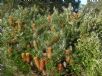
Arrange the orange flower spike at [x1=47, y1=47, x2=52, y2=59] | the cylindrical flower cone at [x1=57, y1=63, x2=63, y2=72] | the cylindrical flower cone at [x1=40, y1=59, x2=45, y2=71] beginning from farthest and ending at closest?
1. the cylindrical flower cone at [x1=40, y1=59, x2=45, y2=71]
2. the orange flower spike at [x1=47, y1=47, x2=52, y2=59]
3. the cylindrical flower cone at [x1=57, y1=63, x2=63, y2=72]

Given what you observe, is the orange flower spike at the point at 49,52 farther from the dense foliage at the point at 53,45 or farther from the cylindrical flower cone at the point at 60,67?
the cylindrical flower cone at the point at 60,67

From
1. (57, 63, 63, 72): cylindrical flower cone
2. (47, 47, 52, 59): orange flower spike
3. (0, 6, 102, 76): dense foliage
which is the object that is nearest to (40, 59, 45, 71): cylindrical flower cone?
(0, 6, 102, 76): dense foliage

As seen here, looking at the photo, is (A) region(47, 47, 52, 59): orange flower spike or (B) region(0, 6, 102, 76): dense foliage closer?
(B) region(0, 6, 102, 76): dense foliage

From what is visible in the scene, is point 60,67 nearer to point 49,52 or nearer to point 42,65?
point 49,52

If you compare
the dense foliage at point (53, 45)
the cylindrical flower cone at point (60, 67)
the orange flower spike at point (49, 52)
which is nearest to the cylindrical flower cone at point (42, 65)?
the dense foliage at point (53, 45)

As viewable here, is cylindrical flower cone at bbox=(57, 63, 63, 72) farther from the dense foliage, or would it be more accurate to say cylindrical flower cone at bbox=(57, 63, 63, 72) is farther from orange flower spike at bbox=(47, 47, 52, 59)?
orange flower spike at bbox=(47, 47, 52, 59)

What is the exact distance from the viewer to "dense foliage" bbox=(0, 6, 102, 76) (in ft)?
29.0

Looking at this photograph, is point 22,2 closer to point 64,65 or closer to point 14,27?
point 14,27

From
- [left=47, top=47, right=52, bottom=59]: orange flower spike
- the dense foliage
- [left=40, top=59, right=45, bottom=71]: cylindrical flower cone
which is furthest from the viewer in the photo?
[left=40, top=59, right=45, bottom=71]: cylindrical flower cone

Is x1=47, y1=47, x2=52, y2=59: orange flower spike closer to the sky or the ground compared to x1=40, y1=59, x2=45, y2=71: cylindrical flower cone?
closer to the sky

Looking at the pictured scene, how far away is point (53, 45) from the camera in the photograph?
9.54 m

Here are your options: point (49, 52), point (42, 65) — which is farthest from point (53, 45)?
point (42, 65)

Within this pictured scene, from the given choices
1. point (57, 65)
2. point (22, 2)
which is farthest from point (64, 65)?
point (22, 2)

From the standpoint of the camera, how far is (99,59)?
812 centimetres
